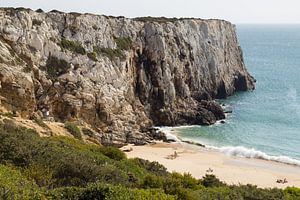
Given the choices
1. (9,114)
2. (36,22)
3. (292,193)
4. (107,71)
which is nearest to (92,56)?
(107,71)

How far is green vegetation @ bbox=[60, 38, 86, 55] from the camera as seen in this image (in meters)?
44.2

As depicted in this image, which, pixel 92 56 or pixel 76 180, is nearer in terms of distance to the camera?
pixel 76 180

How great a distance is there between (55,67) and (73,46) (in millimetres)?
4107

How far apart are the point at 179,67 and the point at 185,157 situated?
1915 centimetres

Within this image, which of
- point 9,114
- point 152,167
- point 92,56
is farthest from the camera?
point 92,56

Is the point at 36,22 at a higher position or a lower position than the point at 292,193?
higher

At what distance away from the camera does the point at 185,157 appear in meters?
40.8

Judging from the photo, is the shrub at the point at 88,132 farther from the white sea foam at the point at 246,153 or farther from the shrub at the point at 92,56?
the white sea foam at the point at 246,153

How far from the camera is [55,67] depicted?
41688mm

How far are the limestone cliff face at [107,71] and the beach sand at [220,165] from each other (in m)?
3.10

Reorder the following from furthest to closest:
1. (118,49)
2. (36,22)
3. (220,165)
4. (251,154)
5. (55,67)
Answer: (118,49)
(251,154)
(36,22)
(55,67)
(220,165)

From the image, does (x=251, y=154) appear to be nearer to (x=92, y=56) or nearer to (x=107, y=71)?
(x=107, y=71)

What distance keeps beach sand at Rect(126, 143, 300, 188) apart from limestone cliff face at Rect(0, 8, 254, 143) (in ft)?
10.2

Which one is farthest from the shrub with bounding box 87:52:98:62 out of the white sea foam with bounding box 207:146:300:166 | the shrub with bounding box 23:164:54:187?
the shrub with bounding box 23:164:54:187
